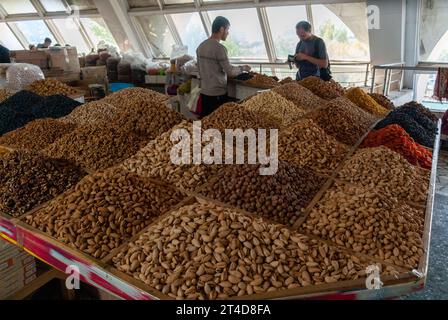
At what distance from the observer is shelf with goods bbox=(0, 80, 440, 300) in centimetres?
98

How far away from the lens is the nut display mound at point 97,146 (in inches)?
69.2

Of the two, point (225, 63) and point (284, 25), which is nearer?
point (225, 63)

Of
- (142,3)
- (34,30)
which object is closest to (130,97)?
(142,3)

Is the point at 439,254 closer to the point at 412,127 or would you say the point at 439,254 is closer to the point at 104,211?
the point at 412,127

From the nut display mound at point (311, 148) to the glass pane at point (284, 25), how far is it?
16.9 ft

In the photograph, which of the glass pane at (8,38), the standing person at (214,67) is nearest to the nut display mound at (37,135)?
the standing person at (214,67)

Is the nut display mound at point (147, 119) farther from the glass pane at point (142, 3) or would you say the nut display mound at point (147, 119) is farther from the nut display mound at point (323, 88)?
the glass pane at point (142, 3)

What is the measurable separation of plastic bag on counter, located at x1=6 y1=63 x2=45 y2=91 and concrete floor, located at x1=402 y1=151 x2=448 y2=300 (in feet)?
11.2

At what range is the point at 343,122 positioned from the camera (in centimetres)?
230

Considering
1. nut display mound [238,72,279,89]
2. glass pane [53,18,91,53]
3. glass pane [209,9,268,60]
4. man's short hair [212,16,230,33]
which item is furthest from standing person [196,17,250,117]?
glass pane [53,18,91,53]

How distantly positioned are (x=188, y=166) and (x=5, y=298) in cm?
104

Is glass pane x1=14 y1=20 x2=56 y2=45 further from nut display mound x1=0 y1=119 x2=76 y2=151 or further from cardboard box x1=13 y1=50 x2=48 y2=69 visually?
nut display mound x1=0 y1=119 x2=76 y2=151

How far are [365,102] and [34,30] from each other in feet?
33.4
